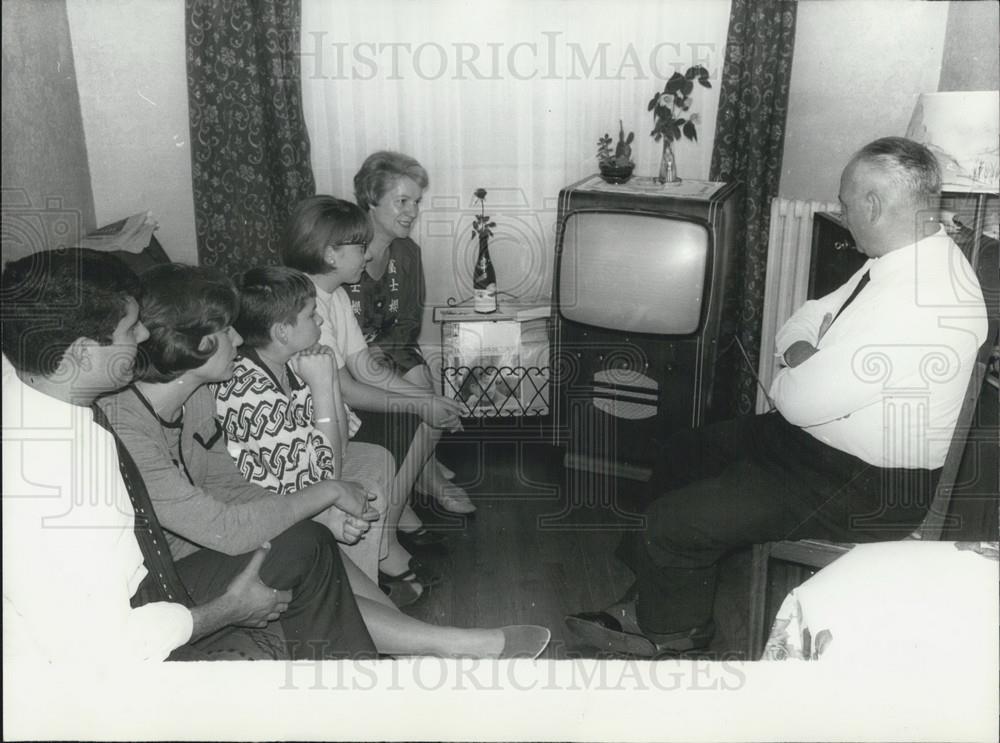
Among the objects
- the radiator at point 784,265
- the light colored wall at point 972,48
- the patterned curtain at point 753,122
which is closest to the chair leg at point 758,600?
the radiator at point 784,265

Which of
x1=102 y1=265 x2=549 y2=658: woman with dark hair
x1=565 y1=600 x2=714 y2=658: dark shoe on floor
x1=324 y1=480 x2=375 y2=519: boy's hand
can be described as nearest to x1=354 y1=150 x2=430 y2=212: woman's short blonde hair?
x1=102 y1=265 x2=549 y2=658: woman with dark hair

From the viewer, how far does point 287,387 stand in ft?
6.97

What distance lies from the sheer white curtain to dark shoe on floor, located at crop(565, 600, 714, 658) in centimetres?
171

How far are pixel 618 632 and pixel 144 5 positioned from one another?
2.68 meters

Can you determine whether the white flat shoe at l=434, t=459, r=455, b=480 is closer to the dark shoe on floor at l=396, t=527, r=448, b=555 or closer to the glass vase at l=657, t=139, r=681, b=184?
the dark shoe on floor at l=396, t=527, r=448, b=555

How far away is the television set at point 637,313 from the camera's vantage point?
2842 mm

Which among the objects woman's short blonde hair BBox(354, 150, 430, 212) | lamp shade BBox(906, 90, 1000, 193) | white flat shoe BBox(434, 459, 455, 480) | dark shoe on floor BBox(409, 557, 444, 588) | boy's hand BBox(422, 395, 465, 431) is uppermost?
lamp shade BBox(906, 90, 1000, 193)

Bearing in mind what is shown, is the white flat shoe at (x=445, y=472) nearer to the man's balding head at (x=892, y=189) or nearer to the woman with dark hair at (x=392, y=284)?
the woman with dark hair at (x=392, y=284)

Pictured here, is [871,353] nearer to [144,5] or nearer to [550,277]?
[550,277]

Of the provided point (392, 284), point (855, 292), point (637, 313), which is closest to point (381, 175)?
point (392, 284)

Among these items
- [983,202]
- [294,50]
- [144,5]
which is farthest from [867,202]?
[144,5]

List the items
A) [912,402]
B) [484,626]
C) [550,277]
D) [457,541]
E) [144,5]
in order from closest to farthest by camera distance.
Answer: [912,402]
[484,626]
[457,541]
[144,5]
[550,277]

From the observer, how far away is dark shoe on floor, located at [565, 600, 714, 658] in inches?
85.1

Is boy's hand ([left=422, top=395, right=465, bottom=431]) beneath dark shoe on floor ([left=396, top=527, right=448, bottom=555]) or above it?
above
